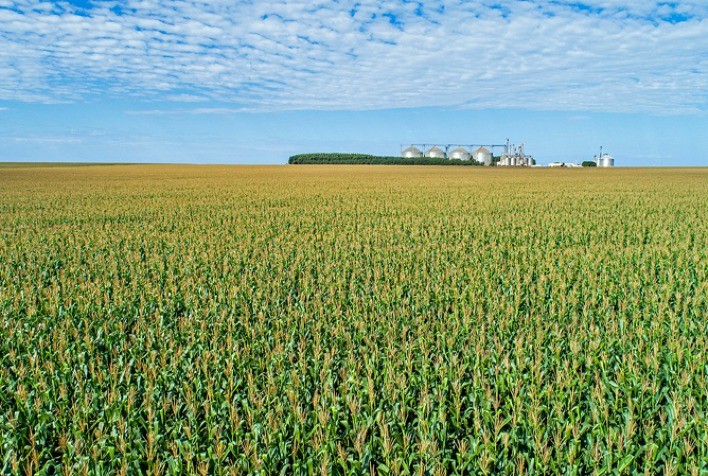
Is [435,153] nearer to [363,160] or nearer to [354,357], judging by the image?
[363,160]

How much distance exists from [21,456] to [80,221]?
18.2m

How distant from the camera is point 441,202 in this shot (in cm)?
2775

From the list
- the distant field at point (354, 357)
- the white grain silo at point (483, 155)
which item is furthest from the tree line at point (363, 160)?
the distant field at point (354, 357)

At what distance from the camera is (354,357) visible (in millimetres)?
6422

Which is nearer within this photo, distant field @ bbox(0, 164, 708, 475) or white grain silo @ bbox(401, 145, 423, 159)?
distant field @ bbox(0, 164, 708, 475)

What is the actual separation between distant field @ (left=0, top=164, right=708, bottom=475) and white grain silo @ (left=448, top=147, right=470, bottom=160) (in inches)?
4959

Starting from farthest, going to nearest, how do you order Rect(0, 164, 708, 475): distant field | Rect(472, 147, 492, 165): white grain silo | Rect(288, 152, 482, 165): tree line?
Rect(472, 147, 492, 165): white grain silo
Rect(288, 152, 482, 165): tree line
Rect(0, 164, 708, 475): distant field

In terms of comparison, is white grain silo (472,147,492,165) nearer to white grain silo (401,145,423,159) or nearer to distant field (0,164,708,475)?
white grain silo (401,145,423,159)

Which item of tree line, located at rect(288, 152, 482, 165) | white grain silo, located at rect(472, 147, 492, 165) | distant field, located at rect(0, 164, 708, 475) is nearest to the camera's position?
distant field, located at rect(0, 164, 708, 475)

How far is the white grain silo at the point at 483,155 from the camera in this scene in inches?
5315

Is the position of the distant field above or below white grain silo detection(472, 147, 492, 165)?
below

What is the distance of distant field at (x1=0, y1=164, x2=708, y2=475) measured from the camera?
4.32m

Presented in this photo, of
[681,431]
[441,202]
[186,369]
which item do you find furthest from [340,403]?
[441,202]

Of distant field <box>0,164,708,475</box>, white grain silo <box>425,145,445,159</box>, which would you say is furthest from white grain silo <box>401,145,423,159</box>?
distant field <box>0,164,708,475</box>
